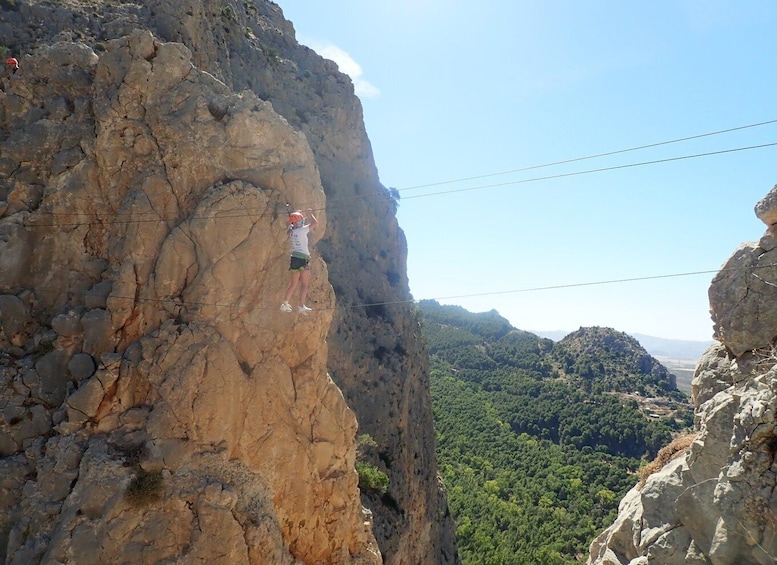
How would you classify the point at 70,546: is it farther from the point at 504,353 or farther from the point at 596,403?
the point at 504,353

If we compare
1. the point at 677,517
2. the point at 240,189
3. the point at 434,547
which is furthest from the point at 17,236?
the point at 434,547

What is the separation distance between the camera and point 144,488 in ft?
28.2

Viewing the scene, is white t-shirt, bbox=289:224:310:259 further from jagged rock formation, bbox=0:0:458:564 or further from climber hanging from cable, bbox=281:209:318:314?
jagged rock formation, bbox=0:0:458:564

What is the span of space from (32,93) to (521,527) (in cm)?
6040

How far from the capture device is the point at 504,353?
112 m

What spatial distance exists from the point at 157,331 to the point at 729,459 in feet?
42.8

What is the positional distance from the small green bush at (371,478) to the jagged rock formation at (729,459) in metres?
12.0

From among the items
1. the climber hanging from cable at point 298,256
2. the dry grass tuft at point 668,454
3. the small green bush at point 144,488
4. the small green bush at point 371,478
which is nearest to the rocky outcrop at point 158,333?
the small green bush at point 144,488

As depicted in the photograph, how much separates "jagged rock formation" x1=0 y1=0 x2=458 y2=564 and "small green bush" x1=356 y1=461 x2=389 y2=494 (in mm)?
8582

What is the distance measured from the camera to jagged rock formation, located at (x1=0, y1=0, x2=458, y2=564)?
8.71 metres

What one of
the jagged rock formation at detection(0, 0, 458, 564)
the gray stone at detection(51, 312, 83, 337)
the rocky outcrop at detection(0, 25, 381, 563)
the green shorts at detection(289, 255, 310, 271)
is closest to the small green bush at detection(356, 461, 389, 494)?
the jagged rock formation at detection(0, 0, 458, 564)

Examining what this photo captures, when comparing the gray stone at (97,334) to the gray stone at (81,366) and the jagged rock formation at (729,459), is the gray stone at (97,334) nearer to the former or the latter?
the gray stone at (81,366)

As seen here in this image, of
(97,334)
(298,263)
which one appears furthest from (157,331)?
(298,263)

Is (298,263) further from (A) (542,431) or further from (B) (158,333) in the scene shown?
(A) (542,431)
